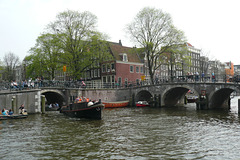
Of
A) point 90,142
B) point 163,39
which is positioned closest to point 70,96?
point 163,39

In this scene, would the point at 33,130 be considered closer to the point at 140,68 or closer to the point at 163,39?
the point at 163,39

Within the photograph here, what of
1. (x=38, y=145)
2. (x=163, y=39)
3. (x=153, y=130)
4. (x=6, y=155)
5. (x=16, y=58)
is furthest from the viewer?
(x=16, y=58)

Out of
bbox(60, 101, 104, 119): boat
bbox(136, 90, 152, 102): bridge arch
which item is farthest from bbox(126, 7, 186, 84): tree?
bbox(60, 101, 104, 119): boat

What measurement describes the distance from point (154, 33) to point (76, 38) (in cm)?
1204

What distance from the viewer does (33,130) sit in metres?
17.3

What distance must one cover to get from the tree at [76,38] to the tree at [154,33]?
6.56 metres

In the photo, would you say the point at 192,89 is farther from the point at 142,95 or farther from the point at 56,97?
the point at 56,97

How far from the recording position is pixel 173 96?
127 ft

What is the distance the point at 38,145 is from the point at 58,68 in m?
29.6

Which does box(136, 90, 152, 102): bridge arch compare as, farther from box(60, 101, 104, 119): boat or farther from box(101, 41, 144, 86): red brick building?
box(60, 101, 104, 119): boat

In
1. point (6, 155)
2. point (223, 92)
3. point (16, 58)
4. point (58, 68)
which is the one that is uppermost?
point (16, 58)

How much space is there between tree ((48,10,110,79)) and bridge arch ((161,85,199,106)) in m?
12.6

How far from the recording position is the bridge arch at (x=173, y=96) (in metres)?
36.0

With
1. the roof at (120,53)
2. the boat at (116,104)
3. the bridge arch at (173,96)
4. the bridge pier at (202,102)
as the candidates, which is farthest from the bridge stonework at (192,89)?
the roof at (120,53)
